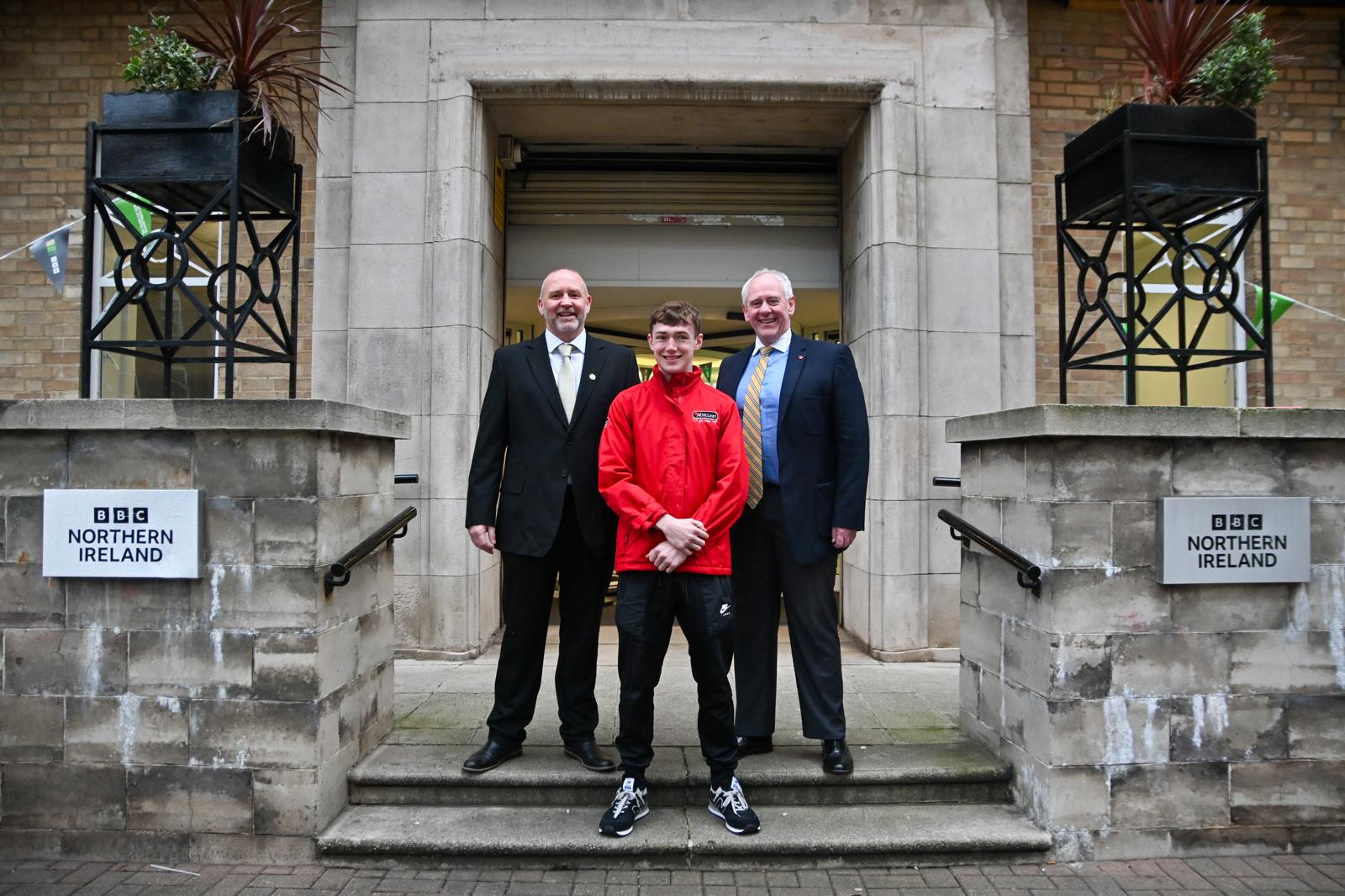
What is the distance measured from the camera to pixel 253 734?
337cm

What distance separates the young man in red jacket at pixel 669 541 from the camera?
3.22 metres

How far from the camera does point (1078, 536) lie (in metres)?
3.39

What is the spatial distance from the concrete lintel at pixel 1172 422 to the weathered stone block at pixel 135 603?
3.41m

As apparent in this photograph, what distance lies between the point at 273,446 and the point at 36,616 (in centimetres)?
121

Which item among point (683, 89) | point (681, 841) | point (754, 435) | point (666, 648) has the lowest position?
point (681, 841)

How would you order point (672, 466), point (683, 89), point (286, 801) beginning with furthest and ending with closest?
point (683, 89), point (286, 801), point (672, 466)

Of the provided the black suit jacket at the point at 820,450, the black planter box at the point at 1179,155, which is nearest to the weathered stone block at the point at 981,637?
the black suit jacket at the point at 820,450

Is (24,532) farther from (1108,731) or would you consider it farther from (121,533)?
(1108,731)

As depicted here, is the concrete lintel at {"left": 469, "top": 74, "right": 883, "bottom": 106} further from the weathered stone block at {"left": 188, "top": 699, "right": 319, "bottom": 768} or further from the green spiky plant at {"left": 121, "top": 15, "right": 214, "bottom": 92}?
the weathered stone block at {"left": 188, "top": 699, "right": 319, "bottom": 768}

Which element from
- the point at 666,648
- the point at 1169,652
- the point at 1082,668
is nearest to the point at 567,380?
the point at 666,648

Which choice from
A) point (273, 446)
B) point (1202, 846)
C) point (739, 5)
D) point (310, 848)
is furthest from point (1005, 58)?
point (310, 848)

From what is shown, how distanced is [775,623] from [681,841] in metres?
0.98

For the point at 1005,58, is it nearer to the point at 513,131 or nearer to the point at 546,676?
the point at 513,131

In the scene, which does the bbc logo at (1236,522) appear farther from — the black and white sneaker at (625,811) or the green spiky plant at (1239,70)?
the black and white sneaker at (625,811)
